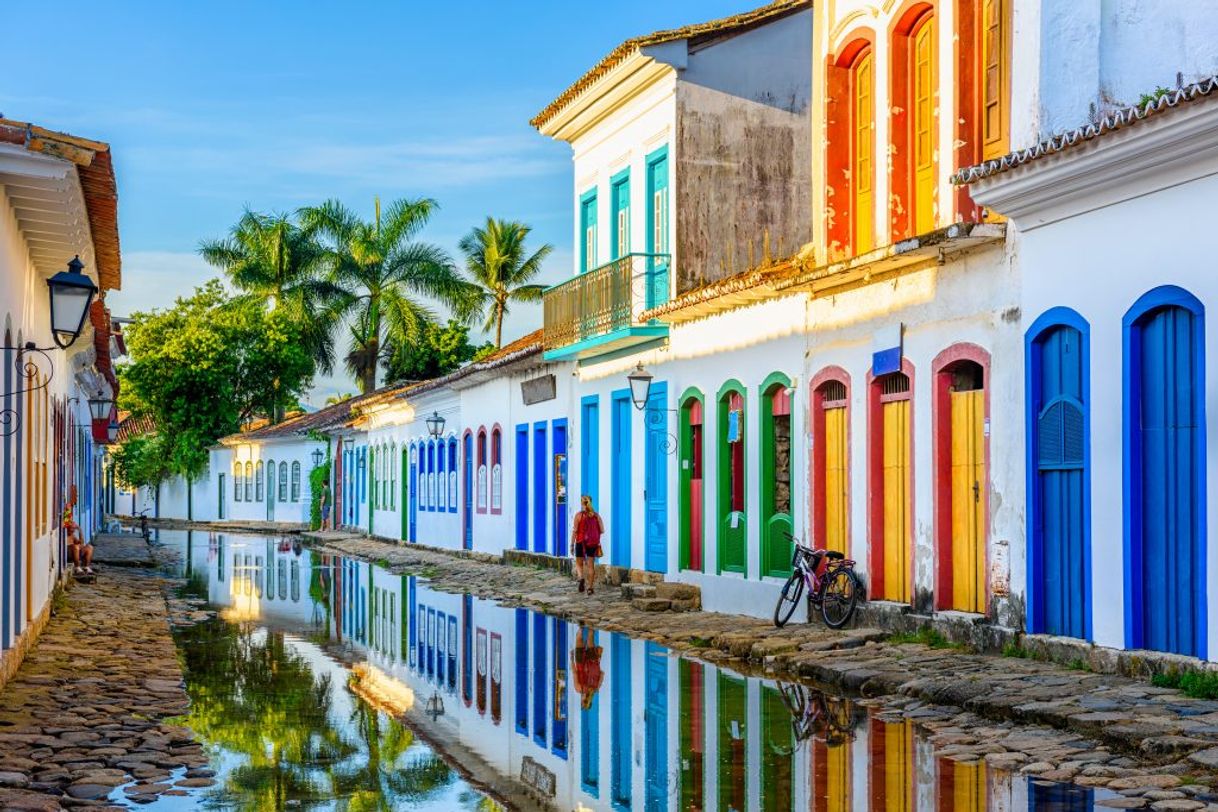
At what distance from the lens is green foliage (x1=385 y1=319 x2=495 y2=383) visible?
56125 mm

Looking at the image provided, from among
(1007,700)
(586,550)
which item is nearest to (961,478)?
(1007,700)

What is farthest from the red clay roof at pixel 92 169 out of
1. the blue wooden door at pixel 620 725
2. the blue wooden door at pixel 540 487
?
the blue wooden door at pixel 540 487

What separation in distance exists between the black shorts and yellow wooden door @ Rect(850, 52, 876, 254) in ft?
24.4

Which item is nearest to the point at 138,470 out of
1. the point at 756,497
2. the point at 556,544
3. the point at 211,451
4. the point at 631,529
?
the point at 211,451

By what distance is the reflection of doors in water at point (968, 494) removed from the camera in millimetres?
14336

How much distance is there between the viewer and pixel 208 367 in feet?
195

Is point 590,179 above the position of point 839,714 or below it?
above

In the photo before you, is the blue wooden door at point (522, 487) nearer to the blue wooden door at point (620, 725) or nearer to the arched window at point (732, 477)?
the arched window at point (732, 477)

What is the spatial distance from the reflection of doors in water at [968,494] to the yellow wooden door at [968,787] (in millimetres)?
5442

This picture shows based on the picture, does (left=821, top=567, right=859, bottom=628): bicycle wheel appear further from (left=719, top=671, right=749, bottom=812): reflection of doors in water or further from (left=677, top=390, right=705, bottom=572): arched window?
(left=677, top=390, right=705, bottom=572): arched window

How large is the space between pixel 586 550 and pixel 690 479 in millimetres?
2296

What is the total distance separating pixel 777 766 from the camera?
8.83m

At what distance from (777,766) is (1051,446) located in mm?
5294

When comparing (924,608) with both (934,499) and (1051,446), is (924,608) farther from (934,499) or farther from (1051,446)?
(1051,446)
